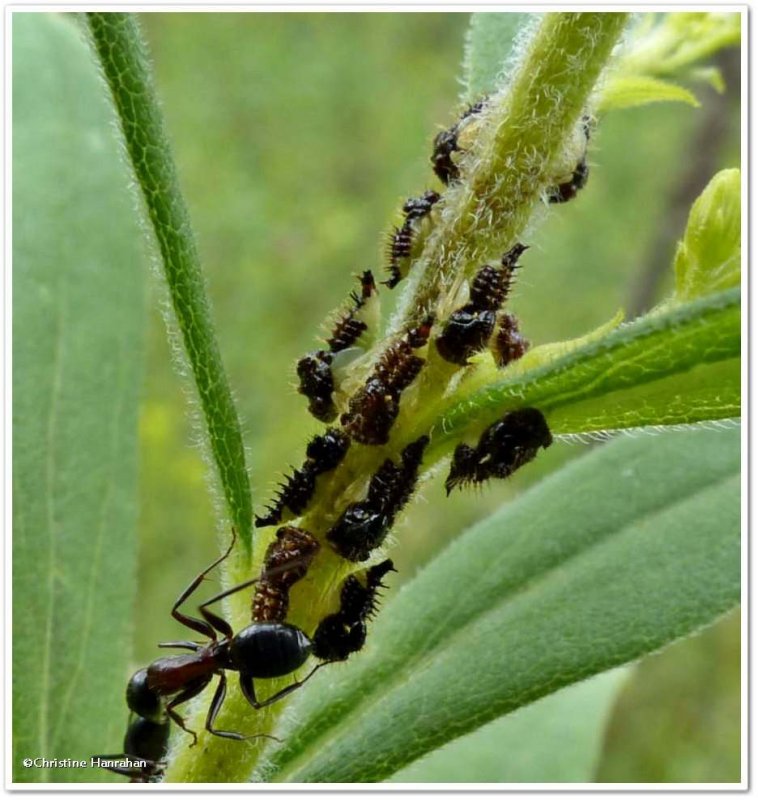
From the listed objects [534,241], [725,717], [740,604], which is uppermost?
[725,717]

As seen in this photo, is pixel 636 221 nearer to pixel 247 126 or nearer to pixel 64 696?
pixel 247 126

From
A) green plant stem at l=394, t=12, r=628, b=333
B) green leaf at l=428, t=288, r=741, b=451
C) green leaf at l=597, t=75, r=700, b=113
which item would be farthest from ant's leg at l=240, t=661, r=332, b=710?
green leaf at l=597, t=75, r=700, b=113

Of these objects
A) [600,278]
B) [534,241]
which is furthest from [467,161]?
[600,278]

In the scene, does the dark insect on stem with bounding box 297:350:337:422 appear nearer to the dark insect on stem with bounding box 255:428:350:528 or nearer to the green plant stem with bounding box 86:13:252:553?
the dark insect on stem with bounding box 255:428:350:528

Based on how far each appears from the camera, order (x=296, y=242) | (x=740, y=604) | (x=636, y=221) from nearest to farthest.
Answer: (x=740, y=604), (x=296, y=242), (x=636, y=221)

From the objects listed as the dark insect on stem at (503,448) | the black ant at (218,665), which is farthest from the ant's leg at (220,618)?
the dark insect on stem at (503,448)

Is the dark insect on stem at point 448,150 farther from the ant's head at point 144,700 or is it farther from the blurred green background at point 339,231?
the blurred green background at point 339,231

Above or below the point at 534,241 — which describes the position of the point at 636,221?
above
